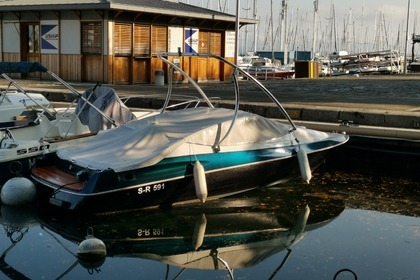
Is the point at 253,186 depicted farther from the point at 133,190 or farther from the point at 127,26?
the point at 127,26

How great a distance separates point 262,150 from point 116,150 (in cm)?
253

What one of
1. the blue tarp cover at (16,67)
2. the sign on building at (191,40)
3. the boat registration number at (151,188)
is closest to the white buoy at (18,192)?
the boat registration number at (151,188)

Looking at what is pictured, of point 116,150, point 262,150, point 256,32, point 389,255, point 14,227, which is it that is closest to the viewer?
point 389,255

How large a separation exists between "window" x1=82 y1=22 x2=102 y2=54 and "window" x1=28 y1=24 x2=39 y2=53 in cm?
295

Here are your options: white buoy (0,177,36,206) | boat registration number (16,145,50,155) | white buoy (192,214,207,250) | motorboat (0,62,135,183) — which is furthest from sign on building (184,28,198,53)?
white buoy (192,214,207,250)

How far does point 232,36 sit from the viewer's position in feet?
107

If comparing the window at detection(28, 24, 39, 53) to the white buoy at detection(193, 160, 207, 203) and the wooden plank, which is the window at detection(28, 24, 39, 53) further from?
the white buoy at detection(193, 160, 207, 203)

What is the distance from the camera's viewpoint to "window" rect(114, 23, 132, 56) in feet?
85.2

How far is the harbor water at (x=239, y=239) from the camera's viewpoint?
7410 mm

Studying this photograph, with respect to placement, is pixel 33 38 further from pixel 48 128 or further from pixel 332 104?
pixel 48 128

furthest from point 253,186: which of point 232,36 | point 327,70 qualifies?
point 327,70

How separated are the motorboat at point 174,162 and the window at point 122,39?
50.8ft

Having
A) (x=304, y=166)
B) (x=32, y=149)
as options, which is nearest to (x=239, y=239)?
(x=304, y=166)

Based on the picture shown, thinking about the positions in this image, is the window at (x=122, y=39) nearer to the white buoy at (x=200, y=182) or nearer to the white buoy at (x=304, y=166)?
the white buoy at (x=304, y=166)
